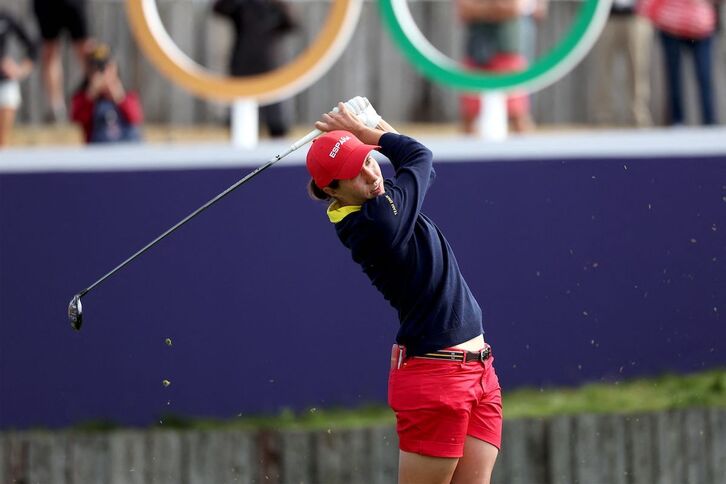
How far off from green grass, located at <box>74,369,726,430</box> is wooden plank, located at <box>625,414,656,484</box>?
239mm

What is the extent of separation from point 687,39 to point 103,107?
10.7 ft

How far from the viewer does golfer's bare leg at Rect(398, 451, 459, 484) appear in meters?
5.32

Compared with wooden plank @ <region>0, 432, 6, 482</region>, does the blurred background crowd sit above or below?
above

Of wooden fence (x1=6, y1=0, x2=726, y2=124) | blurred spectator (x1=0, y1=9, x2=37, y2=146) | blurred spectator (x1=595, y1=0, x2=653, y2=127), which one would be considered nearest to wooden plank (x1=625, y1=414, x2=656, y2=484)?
blurred spectator (x1=595, y1=0, x2=653, y2=127)

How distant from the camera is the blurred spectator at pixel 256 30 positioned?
9.23 metres

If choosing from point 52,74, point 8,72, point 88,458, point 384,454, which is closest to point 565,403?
point 384,454

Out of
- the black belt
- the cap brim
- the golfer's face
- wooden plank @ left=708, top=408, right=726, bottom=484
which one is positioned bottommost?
wooden plank @ left=708, top=408, right=726, bottom=484

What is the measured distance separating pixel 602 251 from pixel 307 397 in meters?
1.50

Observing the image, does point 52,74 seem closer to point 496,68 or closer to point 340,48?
point 340,48

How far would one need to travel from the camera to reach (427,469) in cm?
532

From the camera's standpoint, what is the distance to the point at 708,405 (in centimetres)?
775

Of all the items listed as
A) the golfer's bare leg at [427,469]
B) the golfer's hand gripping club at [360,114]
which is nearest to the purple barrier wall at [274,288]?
the golfer's hand gripping club at [360,114]

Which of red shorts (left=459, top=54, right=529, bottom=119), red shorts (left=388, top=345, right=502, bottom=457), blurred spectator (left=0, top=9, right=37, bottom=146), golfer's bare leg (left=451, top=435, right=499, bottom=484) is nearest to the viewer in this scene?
red shorts (left=388, top=345, right=502, bottom=457)

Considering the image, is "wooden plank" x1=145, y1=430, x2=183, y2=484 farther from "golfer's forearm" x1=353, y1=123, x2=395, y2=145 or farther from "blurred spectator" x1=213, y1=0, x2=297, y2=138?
"blurred spectator" x1=213, y1=0, x2=297, y2=138
